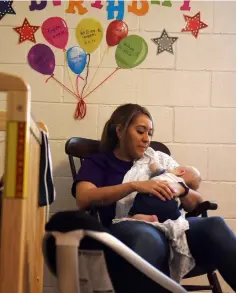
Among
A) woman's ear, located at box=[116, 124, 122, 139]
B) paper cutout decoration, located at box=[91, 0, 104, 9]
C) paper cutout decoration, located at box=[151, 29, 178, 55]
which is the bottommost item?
woman's ear, located at box=[116, 124, 122, 139]

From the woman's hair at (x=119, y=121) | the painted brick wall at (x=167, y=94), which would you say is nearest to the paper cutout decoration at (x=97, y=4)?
the painted brick wall at (x=167, y=94)

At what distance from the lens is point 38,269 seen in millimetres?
1560

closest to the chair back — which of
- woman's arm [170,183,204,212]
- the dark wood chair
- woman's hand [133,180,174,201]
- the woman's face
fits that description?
the dark wood chair

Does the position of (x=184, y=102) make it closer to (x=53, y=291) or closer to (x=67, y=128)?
(x=67, y=128)

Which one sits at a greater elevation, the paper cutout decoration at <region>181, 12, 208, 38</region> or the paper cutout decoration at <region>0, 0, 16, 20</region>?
the paper cutout decoration at <region>0, 0, 16, 20</region>

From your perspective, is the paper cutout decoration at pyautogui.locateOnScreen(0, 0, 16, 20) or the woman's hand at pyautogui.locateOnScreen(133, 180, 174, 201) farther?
the paper cutout decoration at pyautogui.locateOnScreen(0, 0, 16, 20)

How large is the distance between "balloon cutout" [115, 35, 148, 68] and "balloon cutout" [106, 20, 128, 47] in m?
0.03

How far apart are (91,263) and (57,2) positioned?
1.53m

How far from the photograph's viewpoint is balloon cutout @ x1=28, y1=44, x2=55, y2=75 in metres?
2.16

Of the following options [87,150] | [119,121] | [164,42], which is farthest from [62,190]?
[164,42]

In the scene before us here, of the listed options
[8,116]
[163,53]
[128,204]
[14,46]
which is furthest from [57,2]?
[8,116]

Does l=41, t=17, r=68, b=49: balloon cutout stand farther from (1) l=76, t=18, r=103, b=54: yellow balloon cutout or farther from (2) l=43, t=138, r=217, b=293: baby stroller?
(2) l=43, t=138, r=217, b=293: baby stroller

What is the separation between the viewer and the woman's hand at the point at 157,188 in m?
1.48

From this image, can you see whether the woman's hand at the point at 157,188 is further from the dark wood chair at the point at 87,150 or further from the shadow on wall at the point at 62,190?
the shadow on wall at the point at 62,190
